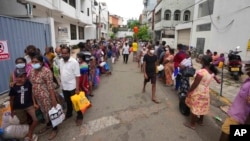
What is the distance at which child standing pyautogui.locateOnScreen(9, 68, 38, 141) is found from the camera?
2971 mm

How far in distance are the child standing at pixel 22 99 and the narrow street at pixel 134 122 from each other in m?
0.58

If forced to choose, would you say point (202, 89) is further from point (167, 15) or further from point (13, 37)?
point (167, 15)

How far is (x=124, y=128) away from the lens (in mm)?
3799

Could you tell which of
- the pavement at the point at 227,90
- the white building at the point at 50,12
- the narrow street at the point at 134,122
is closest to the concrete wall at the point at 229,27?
the pavement at the point at 227,90

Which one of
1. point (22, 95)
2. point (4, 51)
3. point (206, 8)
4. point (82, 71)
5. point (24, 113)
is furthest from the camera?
point (206, 8)

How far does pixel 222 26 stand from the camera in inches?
466

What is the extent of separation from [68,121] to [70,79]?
113 centimetres

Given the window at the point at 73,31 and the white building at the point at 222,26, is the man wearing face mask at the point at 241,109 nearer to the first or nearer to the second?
the white building at the point at 222,26

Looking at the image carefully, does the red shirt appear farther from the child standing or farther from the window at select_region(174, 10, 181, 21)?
the window at select_region(174, 10, 181, 21)

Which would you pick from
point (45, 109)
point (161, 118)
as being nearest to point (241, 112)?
point (161, 118)

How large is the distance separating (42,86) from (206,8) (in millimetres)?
16136

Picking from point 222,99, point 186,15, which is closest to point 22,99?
point 222,99

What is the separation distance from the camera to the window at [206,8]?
1413 cm

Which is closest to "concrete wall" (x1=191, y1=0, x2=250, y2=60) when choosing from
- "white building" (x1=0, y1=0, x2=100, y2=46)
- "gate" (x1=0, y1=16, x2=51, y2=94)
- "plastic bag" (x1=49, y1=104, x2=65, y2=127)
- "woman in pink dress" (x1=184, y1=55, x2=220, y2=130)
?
"woman in pink dress" (x1=184, y1=55, x2=220, y2=130)
